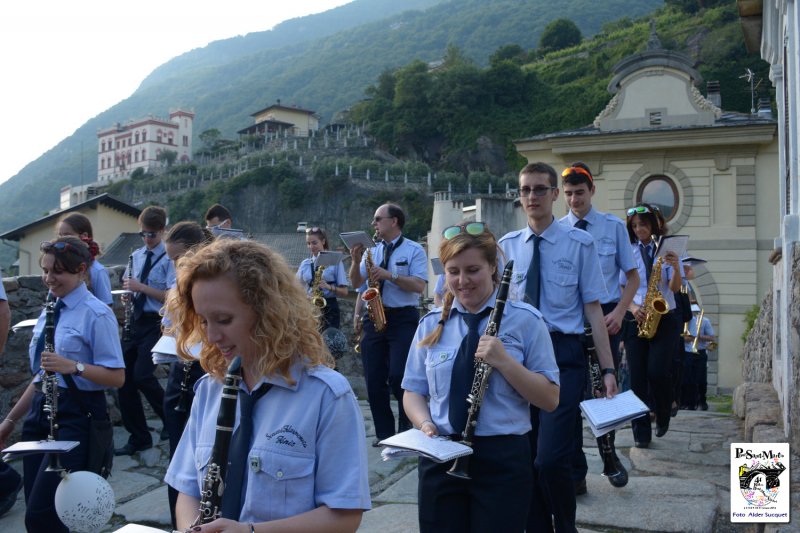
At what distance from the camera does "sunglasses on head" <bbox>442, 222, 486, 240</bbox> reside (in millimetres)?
3498

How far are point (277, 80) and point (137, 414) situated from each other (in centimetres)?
15873

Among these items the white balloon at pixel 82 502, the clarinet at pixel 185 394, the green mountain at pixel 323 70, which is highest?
the green mountain at pixel 323 70

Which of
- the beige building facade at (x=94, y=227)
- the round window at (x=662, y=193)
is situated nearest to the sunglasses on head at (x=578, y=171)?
the round window at (x=662, y=193)

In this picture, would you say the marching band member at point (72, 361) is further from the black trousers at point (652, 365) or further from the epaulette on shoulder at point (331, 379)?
the black trousers at point (652, 365)

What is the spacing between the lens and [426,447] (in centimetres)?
305

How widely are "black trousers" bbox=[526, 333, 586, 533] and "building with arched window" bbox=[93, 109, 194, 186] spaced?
400 ft

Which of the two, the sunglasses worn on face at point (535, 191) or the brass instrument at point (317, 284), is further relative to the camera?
the brass instrument at point (317, 284)

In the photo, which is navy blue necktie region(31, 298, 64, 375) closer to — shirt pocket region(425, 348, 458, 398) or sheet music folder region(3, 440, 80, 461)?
sheet music folder region(3, 440, 80, 461)

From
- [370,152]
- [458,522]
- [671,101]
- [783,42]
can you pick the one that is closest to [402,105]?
[370,152]

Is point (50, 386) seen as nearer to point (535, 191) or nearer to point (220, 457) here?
point (220, 457)

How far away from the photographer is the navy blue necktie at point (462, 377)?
3.29 meters

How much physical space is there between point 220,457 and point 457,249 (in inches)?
60.6

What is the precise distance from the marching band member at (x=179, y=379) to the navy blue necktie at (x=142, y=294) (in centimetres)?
222

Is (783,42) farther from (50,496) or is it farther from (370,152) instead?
(370,152)
